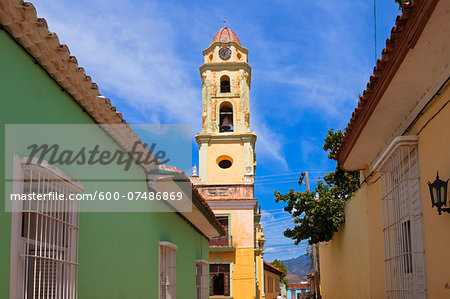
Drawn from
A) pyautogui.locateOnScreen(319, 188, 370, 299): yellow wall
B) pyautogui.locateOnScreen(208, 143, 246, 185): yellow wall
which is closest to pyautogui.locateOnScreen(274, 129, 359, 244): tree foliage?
pyautogui.locateOnScreen(319, 188, 370, 299): yellow wall

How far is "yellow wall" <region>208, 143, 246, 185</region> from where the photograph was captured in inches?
1121

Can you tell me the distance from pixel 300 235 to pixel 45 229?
11617mm

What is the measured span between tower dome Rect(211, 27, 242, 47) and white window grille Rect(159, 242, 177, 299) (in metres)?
21.9

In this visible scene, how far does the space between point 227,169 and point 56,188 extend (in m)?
24.1

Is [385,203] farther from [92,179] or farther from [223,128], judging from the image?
[223,128]

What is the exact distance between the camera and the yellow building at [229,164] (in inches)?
1027

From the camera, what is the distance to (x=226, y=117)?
97.8 ft

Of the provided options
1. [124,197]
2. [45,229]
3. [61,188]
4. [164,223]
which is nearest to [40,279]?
[45,229]

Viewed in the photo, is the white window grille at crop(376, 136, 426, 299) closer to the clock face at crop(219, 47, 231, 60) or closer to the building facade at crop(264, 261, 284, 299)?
the clock face at crop(219, 47, 231, 60)

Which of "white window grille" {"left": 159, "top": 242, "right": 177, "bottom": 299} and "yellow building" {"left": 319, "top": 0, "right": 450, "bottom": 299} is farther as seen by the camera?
"white window grille" {"left": 159, "top": 242, "right": 177, "bottom": 299}

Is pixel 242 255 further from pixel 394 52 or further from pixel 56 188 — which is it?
pixel 56 188

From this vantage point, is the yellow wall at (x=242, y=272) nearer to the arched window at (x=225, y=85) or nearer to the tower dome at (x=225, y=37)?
the arched window at (x=225, y=85)

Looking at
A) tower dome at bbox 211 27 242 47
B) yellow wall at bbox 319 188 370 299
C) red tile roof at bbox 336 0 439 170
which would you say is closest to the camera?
red tile roof at bbox 336 0 439 170

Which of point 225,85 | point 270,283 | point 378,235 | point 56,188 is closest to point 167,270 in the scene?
point 378,235
